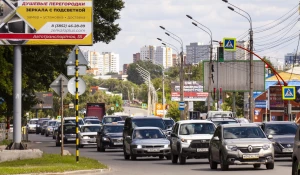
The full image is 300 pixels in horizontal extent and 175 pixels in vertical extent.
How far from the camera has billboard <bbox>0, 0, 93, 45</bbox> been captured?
119ft

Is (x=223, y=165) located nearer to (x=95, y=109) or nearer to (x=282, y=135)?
(x=282, y=135)

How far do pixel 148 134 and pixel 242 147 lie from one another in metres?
11.4

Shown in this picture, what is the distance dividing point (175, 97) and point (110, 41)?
70.7 meters

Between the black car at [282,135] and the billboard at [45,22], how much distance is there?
7.92 meters

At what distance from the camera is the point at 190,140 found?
3591cm

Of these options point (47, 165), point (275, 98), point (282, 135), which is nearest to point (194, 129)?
point (282, 135)

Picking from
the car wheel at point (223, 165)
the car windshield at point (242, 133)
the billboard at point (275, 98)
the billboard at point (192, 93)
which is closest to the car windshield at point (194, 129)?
the car windshield at point (242, 133)

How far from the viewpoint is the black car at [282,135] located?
3619 centimetres

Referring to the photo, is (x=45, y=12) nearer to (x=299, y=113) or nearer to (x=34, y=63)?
(x=34, y=63)

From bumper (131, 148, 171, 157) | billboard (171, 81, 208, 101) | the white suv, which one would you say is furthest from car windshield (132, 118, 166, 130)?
billboard (171, 81, 208, 101)

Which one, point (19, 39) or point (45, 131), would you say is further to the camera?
point (45, 131)

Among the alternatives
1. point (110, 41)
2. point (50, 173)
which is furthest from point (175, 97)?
point (50, 173)

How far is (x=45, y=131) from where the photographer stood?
97562mm

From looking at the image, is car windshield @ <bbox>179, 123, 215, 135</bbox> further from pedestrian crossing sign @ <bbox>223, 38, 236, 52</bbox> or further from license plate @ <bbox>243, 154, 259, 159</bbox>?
pedestrian crossing sign @ <bbox>223, 38, 236, 52</bbox>
